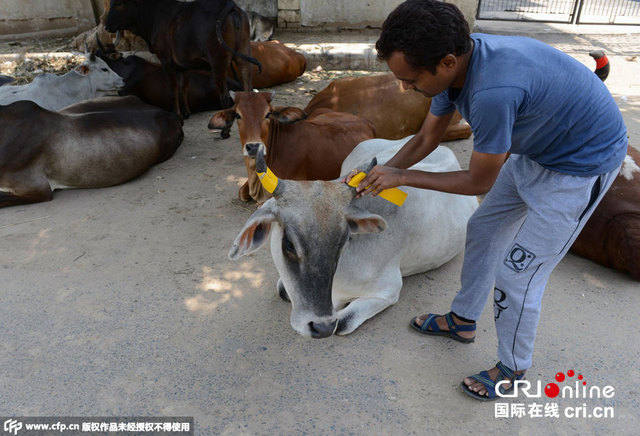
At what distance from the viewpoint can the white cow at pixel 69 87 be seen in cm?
590

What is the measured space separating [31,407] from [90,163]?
2709mm

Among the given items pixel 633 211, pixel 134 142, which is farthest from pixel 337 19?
pixel 633 211

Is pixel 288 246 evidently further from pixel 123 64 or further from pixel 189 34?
pixel 123 64

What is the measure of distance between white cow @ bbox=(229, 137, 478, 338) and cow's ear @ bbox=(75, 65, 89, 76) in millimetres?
4076

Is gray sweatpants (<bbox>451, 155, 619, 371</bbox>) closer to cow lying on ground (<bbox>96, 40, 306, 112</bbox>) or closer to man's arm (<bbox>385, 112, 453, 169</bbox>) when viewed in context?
man's arm (<bbox>385, 112, 453, 169</bbox>)

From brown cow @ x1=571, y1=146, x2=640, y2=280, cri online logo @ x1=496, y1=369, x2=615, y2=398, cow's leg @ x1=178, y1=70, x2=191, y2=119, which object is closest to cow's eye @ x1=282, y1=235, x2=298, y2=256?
cri online logo @ x1=496, y1=369, x2=615, y2=398

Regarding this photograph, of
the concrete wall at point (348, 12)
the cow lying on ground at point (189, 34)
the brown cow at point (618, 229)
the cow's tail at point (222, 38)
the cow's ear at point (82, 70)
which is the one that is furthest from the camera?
the concrete wall at point (348, 12)

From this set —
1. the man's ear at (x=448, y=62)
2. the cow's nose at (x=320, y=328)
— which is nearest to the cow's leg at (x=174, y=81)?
the cow's nose at (x=320, y=328)

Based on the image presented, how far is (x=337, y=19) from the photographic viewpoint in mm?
10148

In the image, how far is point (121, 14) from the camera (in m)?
6.52

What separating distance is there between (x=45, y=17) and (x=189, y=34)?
604 cm

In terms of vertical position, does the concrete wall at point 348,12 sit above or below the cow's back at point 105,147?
above

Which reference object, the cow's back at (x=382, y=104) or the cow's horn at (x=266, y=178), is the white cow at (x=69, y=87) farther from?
the cow's horn at (x=266, y=178)

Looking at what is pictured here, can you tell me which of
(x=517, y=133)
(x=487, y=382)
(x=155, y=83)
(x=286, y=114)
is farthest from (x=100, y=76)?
(x=487, y=382)
